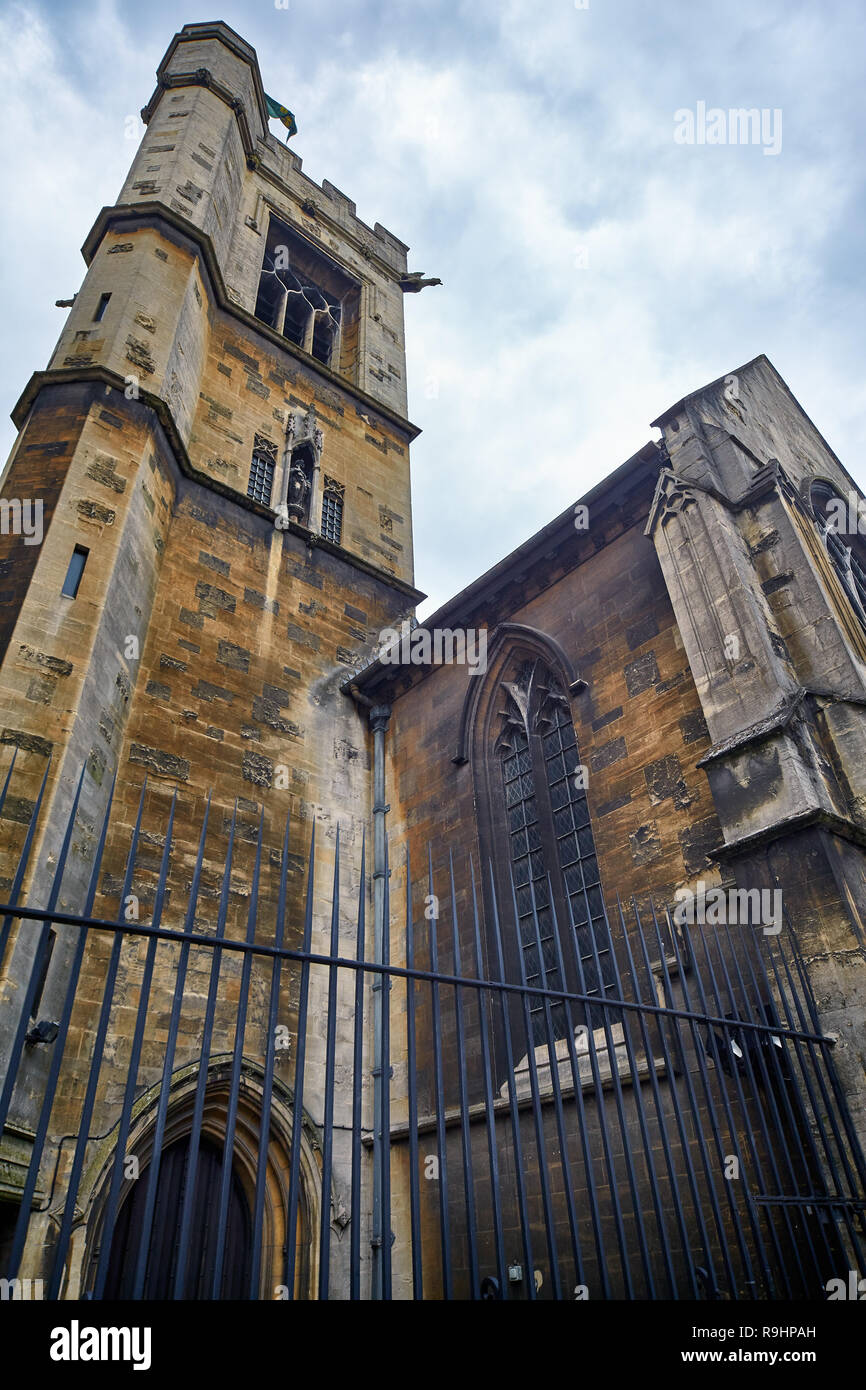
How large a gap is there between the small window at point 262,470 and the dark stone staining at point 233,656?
3.48 meters

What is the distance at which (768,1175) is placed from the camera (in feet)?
19.2

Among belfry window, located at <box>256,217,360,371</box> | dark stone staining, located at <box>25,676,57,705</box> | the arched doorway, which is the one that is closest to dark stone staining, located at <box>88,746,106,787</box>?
dark stone staining, located at <box>25,676,57,705</box>

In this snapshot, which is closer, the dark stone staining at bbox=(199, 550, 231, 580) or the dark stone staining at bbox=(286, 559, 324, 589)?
the dark stone staining at bbox=(199, 550, 231, 580)

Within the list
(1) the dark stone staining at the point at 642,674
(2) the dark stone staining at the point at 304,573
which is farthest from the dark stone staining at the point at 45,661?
(1) the dark stone staining at the point at 642,674

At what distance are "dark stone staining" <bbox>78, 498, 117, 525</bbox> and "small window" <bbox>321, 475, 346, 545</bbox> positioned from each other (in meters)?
5.49

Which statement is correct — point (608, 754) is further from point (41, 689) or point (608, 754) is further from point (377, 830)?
point (41, 689)

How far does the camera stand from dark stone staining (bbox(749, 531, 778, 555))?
873 centimetres

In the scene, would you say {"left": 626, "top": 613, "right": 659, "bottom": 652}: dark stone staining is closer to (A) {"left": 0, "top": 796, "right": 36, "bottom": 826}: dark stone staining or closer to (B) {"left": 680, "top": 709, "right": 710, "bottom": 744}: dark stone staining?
(B) {"left": 680, "top": 709, "right": 710, "bottom": 744}: dark stone staining

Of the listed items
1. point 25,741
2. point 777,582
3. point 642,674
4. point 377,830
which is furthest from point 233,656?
point 777,582

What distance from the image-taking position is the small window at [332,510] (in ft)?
52.1

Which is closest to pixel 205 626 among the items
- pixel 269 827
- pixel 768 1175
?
pixel 269 827

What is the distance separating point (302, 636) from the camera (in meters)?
13.3

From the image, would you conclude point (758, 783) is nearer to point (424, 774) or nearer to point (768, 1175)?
point (768, 1175)
